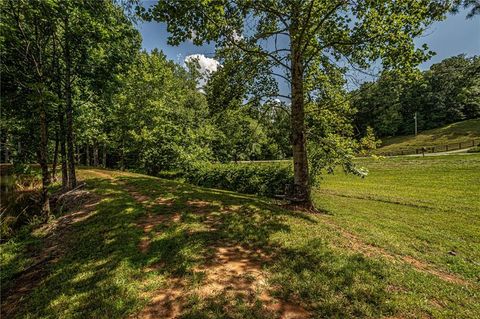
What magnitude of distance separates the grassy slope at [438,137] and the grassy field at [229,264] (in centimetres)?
5342

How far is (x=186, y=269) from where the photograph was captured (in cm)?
452

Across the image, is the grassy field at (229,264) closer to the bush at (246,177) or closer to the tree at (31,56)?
the tree at (31,56)

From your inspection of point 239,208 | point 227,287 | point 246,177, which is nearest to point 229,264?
point 227,287

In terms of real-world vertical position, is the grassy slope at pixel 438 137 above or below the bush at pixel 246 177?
above

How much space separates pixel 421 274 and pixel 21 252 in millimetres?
8758

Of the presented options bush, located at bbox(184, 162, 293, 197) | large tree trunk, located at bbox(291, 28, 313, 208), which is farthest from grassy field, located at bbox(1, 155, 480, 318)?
bush, located at bbox(184, 162, 293, 197)

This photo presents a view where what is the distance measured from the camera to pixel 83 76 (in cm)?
1034

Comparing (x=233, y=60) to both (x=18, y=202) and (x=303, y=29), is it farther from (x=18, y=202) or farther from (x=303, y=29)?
(x=18, y=202)

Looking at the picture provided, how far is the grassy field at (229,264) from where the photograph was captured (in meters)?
3.74

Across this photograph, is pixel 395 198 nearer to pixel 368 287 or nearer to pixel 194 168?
pixel 368 287

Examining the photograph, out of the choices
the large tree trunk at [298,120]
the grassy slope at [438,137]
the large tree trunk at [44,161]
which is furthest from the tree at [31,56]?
the grassy slope at [438,137]

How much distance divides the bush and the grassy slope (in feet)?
156

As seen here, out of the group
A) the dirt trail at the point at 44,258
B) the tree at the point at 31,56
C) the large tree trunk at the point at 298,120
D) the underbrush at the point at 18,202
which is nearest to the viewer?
the dirt trail at the point at 44,258

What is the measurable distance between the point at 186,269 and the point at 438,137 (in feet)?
223
